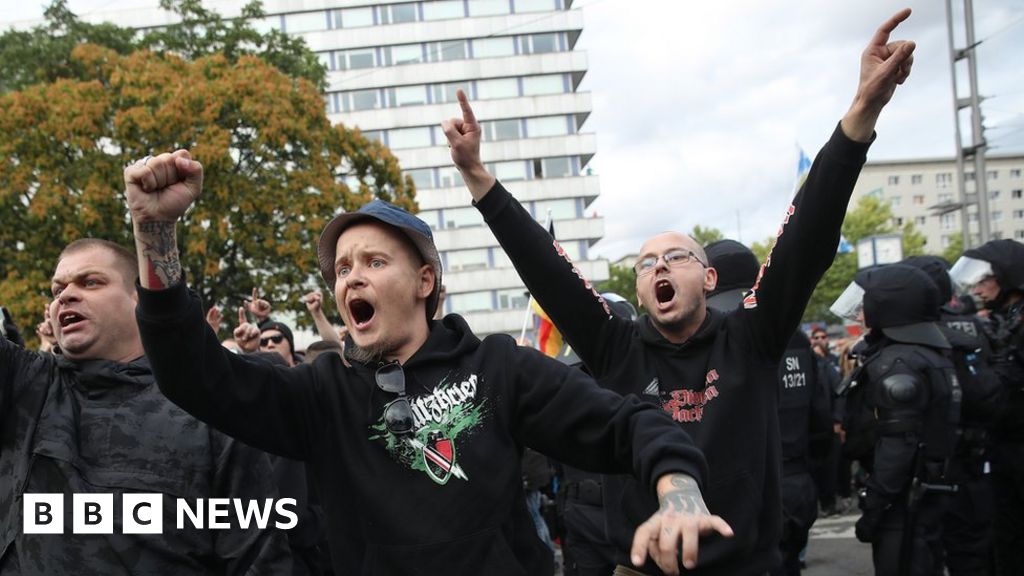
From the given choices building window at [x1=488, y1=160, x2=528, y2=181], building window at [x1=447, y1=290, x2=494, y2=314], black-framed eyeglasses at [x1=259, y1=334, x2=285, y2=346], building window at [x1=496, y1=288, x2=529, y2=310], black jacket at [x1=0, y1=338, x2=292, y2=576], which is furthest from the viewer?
building window at [x1=488, y1=160, x2=528, y2=181]

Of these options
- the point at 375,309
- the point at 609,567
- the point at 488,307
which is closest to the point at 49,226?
the point at 609,567

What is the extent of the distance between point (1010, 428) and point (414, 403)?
548cm

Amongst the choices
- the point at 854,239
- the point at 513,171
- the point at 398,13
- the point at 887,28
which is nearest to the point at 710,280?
the point at 887,28

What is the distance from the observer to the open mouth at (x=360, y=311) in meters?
2.56

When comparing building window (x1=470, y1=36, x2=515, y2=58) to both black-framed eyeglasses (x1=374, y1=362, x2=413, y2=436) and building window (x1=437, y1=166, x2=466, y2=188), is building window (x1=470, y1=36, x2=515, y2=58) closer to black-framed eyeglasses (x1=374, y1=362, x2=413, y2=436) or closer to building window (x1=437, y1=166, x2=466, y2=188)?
building window (x1=437, y1=166, x2=466, y2=188)

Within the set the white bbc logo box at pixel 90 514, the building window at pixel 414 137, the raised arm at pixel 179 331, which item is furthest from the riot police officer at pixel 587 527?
the building window at pixel 414 137

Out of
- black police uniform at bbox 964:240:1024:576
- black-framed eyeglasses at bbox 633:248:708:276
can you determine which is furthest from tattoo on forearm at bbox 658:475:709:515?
black police uniform at bbox 964:240:1024:576

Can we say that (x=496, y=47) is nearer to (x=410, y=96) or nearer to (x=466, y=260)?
(x=410, y=96)

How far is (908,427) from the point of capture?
5.32 m

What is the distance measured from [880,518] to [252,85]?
19115mm

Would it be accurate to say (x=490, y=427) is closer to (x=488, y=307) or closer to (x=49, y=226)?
(x=49, y=226)

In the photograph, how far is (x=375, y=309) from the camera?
255 cm

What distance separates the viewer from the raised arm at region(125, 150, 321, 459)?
2248 mm

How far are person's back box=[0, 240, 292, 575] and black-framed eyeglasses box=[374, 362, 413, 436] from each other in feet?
2.87
